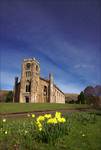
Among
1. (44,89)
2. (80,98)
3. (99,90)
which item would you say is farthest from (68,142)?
(44,89)

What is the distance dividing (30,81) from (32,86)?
6.95 ft

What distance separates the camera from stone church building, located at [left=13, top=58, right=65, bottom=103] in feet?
210

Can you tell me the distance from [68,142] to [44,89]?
63.7 metres

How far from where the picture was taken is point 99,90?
177 ft

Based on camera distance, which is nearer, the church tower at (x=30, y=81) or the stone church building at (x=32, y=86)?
the church tower at (x=30, y=81)

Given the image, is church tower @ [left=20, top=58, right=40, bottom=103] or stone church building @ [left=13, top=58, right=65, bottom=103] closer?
church tower @ [left=20, top=58, right=40, bottom=103]

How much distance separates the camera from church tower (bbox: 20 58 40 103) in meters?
63.6

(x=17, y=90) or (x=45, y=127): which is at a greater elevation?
(x=17, y=90)

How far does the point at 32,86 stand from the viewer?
209 feet

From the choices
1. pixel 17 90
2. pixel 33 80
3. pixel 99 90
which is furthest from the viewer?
pixel 17 90

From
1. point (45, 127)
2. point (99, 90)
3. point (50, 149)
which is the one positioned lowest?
point (50, 149)

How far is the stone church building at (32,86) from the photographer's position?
63.9 meters

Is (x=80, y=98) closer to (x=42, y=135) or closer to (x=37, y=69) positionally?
(x=37, y=69)

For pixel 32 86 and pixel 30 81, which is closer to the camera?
Result: pixel 32 86
